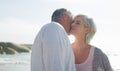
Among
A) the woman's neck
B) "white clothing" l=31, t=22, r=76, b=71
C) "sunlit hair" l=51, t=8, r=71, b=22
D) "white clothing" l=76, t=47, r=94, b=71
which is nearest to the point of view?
"white clothing" l=31, t=22, r=76, b=71

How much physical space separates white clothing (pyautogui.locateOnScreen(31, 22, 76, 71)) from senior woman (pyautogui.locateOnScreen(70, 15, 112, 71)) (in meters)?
0.65

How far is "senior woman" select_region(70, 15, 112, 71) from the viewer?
4.94 m

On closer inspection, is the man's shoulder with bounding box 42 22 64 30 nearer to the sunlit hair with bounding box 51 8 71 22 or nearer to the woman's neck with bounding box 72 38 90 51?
the sunlit hair with bounding box 51 8 71 22

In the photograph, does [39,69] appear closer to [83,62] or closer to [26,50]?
[83,62]

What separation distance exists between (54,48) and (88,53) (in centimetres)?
95

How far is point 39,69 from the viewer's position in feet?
14.2

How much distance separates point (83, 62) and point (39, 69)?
2.61ft

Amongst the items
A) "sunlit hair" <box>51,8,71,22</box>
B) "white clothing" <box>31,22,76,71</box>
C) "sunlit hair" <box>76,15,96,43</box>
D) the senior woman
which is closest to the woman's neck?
the senior woman

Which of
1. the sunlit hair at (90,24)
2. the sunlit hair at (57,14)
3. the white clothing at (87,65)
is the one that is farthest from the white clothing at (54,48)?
the sunlit hair at (90,24)

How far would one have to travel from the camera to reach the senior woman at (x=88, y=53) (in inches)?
194

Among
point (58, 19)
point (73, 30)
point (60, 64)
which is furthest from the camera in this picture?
point (73, 30)

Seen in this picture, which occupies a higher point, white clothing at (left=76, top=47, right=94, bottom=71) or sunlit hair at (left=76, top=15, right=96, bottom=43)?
sunlit hair at (left=76, top=15, right=96, bottom=43)

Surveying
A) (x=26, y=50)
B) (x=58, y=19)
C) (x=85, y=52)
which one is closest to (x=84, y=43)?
(x=85, y=52)

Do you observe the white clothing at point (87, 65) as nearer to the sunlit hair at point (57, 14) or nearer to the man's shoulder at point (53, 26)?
the sunlit hair at point (57, 14)
